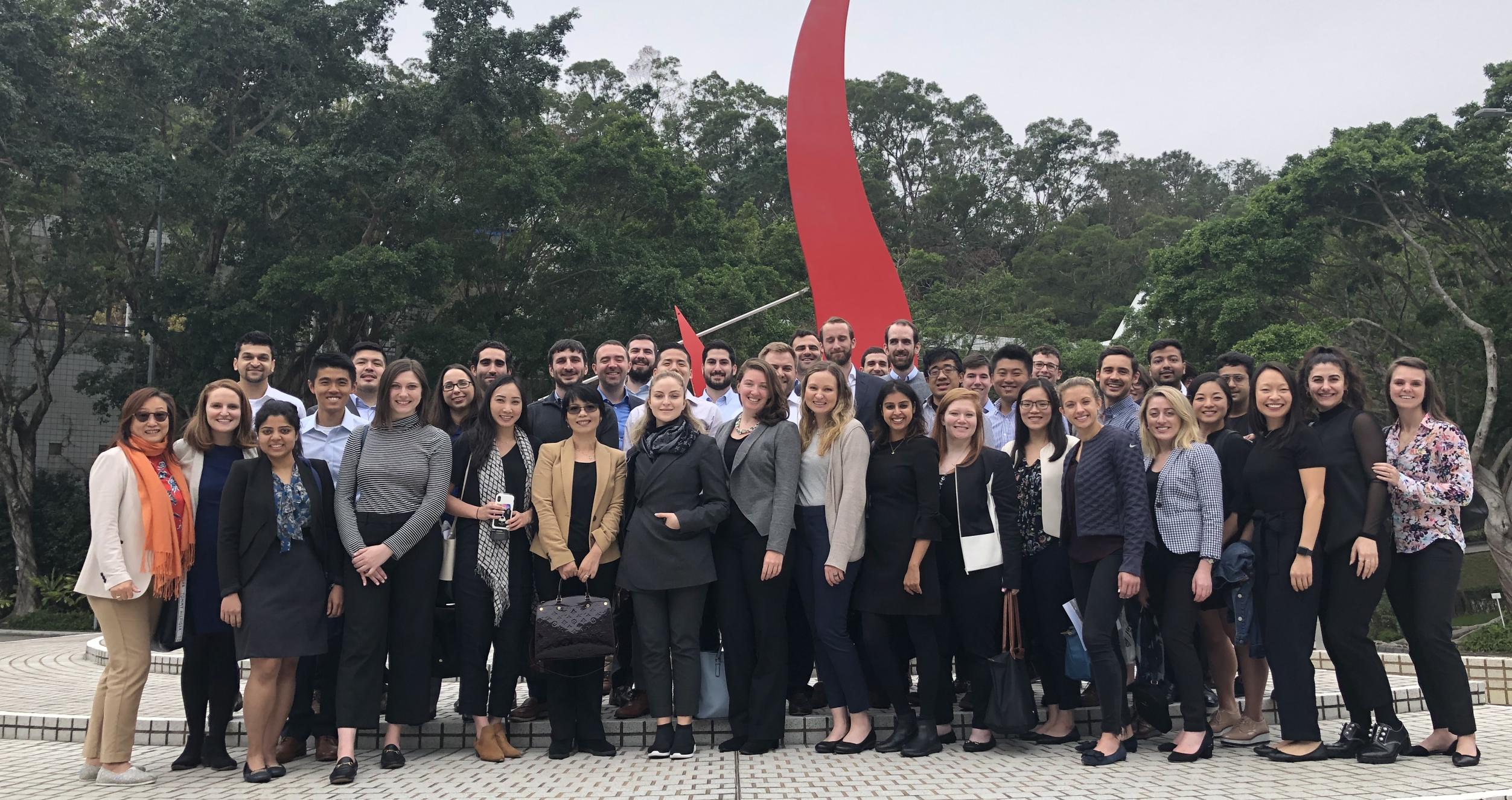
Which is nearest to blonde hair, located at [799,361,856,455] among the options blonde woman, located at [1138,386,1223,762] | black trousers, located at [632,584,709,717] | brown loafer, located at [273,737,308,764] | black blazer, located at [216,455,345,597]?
black trousers, located at [632,584,709,717]

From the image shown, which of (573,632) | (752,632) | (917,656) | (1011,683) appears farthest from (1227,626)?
(573,632)

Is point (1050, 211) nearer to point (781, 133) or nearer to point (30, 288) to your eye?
point (781, 133)

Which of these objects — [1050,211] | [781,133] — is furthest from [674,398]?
[1050,211]

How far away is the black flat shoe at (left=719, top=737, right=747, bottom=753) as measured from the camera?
426cm

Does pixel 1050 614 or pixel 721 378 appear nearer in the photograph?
pixel 1050 614

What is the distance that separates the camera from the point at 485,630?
13.7 ft

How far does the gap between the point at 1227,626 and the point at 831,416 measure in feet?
5.96

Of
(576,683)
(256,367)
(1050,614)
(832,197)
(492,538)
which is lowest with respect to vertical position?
(576,683)

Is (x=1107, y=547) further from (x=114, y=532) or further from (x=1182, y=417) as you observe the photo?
(x=114, y=532)

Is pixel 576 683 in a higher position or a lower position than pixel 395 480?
lower

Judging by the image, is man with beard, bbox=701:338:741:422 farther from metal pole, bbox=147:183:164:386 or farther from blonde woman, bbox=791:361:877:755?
metal pole, bbox=147:183:164:386

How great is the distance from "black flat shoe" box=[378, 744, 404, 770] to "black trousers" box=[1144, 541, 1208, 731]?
2869 mm

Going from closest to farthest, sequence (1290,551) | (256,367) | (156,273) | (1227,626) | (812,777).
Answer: (812,777)
(1290,551)
(1227,626)
(256,367)
(156,273)

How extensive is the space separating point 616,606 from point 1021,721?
1.60m
